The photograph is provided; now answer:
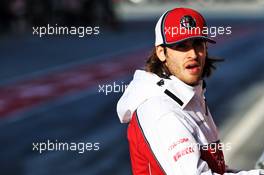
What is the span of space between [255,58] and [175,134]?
76.9 ft

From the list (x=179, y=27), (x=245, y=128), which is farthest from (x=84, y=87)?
(x=179, y=27)

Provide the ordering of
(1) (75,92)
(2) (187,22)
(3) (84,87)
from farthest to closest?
(3) (84,87), (1) (75,92), (2) (187,22)

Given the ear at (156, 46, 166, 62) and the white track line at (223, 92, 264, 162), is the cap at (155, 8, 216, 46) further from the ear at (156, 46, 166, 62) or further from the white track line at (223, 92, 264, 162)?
the white track line at (223, 92, 264, 162)

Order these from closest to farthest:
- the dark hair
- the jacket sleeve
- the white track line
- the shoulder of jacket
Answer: the jacket sleeve
the shoulder of jacket
the dark hair
the white track line

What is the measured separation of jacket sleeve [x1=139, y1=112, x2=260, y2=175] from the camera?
3.10m

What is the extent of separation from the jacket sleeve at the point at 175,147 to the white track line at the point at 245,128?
23.9 feet

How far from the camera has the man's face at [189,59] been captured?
3.31 metres

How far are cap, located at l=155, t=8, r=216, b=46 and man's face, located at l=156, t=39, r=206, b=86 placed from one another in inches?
1.7

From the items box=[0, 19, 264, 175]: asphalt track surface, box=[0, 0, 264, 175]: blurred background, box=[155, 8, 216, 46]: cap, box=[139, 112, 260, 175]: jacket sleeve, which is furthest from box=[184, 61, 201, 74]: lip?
box=[0, 19, 264, 175]: asphalt track surface

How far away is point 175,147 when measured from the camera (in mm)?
3107

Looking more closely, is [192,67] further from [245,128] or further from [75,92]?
[75,92]

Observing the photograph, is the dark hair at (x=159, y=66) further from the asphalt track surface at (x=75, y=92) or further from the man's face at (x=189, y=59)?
the asphalt track surface at (x=75, y=92)
